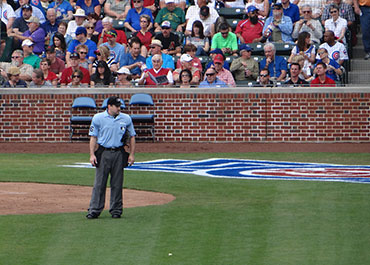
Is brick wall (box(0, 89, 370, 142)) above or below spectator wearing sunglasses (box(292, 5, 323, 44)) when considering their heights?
below

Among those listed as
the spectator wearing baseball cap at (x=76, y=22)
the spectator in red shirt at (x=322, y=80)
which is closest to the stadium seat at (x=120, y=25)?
the spectator wearing baseball cap at (x=76, y=22)

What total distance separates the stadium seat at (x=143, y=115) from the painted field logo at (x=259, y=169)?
8.83 ft

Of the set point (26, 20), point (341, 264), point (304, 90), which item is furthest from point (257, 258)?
point (26, 20)

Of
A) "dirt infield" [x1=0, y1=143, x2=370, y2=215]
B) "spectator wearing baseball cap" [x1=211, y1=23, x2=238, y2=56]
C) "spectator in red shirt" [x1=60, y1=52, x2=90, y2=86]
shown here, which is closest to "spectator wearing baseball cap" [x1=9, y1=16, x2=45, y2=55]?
"spectator in red shirt" [x1=60, y1=52, x2=90, y2=86]

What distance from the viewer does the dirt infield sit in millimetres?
12398

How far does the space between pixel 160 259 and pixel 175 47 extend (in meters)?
14.2

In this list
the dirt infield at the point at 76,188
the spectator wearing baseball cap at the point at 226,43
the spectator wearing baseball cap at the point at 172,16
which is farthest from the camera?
the spectator wearing baseball cap at the point at 172,16

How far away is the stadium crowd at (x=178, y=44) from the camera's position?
2108 cm

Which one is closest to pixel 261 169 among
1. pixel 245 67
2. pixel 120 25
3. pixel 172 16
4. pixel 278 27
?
pixel 245 67

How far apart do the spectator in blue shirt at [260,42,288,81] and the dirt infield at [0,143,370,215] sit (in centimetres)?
165

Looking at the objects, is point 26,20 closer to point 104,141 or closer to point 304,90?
point 304,90

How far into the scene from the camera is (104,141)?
36.1 ft

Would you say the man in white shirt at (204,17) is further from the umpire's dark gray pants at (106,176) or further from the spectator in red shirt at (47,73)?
the umpire's dark gray pants at (106,176)

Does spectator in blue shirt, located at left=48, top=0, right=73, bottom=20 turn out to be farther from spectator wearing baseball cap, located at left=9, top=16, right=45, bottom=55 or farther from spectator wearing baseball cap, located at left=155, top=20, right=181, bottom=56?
spectator wearing baseball cap, located at left=155, top=20, right=181, bottom=56
